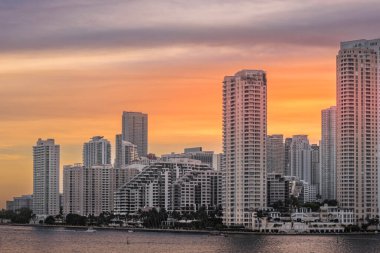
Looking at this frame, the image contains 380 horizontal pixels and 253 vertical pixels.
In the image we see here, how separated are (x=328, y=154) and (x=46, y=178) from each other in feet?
185

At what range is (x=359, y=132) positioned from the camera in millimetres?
115125

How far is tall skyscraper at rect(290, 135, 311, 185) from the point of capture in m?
164

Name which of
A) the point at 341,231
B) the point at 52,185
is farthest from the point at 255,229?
the point at 52,185

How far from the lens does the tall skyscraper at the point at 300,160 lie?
538 feet

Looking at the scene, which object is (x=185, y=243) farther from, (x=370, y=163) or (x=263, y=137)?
(x=370, y=163)

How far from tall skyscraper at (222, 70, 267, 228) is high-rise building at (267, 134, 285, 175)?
4735 cm

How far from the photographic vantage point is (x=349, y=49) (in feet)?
384

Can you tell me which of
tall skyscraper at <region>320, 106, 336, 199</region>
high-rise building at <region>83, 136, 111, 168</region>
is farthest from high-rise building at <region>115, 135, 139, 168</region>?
tall skyscraper at <region>320, 106, 336, 199</region>

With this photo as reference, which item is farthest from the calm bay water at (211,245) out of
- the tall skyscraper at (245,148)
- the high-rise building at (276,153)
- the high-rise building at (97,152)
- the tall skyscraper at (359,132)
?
the high-rise building at (97,152)

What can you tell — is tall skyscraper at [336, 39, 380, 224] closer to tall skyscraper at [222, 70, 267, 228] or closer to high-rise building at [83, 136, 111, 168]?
tall skyscraper at [222, 70, 267, 228]

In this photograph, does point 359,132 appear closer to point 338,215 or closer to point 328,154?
point 338,215

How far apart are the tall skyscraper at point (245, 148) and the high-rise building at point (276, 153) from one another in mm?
47346

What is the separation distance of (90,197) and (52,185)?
725 inches

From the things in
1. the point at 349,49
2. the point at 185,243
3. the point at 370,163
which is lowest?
the point at 185,243
